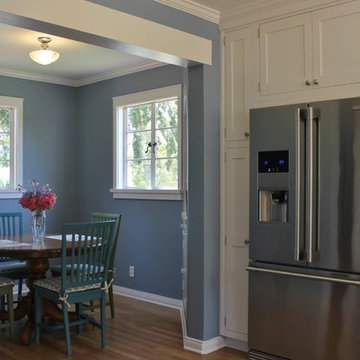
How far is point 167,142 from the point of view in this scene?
16.4 ft

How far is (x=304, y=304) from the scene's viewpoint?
9.75 feet

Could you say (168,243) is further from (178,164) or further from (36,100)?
(36,100)

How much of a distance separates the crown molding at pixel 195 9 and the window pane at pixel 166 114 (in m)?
1.40

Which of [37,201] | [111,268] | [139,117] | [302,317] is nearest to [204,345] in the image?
[302,317]

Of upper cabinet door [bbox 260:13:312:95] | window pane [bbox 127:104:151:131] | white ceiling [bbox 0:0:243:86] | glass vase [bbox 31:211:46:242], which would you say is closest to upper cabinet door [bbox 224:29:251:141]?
upper cabinet door [bbox 260:13:312:95]

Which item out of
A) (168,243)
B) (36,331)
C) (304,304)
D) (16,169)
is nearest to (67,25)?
(304,304)

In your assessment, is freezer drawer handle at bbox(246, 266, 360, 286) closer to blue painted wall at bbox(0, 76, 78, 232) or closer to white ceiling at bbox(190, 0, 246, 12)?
white ceiling at bbox(190, 0, 246, 12)

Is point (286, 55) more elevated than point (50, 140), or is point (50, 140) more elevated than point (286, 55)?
point (286, 55)

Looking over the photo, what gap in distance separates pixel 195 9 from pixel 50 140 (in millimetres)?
3027

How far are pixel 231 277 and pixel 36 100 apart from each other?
342 cm

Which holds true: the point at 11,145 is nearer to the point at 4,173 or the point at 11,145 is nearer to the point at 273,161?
the point at 4,173

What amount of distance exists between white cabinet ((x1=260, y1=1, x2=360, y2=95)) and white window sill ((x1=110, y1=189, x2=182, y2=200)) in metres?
1.72

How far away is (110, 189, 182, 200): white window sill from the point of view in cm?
480

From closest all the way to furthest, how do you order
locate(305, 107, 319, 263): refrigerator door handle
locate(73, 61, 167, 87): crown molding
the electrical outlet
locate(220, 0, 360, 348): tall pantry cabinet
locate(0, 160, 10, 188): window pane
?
1. locate(305, 107, 319, 263): refrigerator door handle
2. locate(220, 0, 360, 348): tall pantry cabinet
3. locate(73, 61, 167, 87): crown molding
4. the electrical outlet
5. locate(0, 160, 10, 188): window pane
